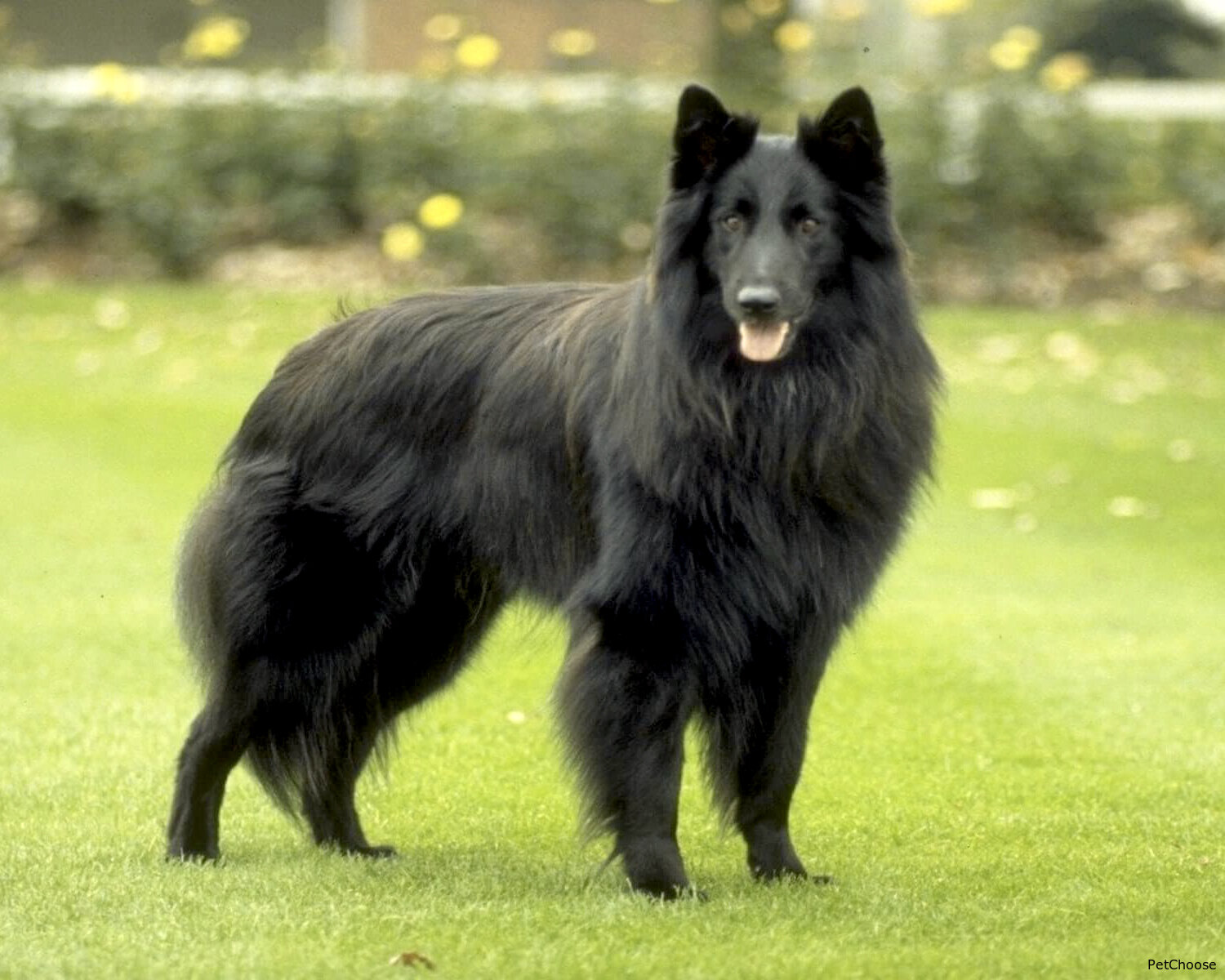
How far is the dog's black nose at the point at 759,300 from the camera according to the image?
4824 millimetres

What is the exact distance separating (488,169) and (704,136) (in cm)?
1332

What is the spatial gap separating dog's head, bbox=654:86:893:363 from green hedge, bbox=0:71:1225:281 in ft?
41.9

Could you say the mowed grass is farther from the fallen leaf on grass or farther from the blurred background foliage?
the blurred background foliage

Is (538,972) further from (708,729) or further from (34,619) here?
(34,619)

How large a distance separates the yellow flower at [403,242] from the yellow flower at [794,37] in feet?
12.7

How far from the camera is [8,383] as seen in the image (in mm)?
15398

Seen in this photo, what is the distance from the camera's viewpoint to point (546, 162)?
18125 millimetres

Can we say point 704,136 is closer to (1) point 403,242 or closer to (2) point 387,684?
(2) point 387,684

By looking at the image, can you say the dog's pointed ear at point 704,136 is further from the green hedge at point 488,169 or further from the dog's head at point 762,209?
the green hedge at point 488,169

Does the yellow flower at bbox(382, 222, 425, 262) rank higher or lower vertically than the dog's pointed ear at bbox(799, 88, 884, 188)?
lower

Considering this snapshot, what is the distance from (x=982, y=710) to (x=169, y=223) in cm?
1279

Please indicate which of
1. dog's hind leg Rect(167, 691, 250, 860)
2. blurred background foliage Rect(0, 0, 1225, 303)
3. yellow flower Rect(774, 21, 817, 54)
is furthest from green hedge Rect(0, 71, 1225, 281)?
dog's hind leg Rect(167, 691, 250, 860)

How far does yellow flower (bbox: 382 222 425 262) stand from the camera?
17.1 metres

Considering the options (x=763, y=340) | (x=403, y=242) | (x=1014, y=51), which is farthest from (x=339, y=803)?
(x=1014, y=51)
